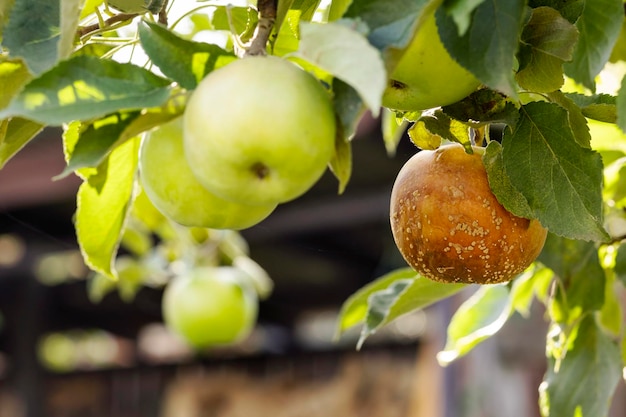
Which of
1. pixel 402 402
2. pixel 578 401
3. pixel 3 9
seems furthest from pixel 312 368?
pixel 3 9

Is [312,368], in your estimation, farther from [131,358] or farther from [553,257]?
[553,257]

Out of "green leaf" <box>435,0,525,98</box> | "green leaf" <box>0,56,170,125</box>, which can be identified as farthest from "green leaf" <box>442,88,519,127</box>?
"green leaf" <box>0,56,170,125</box>

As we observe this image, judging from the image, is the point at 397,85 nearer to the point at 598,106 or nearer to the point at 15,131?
the point at 598,106

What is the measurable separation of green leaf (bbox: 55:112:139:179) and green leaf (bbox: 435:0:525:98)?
0.63 ft

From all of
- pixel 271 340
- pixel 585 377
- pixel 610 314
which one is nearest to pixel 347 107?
pixel 585 377

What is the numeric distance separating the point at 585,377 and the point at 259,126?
542 millimetres

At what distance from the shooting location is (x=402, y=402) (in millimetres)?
3266

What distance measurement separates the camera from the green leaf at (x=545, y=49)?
0.60m

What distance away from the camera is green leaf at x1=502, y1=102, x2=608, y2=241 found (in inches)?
24.9

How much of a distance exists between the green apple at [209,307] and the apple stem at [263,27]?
1750 millimetres

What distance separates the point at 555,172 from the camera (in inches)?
25.2

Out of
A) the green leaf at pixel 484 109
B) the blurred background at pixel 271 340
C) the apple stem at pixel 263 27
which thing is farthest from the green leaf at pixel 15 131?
the blurred background at pixel 271 340

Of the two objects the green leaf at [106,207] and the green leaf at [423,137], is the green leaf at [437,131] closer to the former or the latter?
the green leaf at [423,137]

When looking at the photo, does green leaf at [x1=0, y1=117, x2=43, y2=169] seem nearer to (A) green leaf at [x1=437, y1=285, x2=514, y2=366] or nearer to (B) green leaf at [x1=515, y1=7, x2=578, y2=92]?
(B) green leaf at [x1=515, y1=7, x2=578, y2=92]
